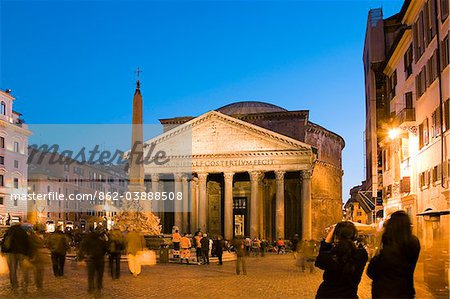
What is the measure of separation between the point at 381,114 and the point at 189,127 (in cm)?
1756

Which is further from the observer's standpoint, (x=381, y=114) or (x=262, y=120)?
(x=262, y=120)

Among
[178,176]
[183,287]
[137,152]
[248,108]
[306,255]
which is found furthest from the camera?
[248,108]

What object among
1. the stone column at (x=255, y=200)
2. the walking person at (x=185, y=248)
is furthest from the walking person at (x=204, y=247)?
the stone column at (x=255, y=200)

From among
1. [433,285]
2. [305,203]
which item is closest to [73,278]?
[433,285]

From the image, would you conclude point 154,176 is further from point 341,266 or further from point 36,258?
point 341,266

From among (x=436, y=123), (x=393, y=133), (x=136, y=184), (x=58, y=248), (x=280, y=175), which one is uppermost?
(x=393, y=133)

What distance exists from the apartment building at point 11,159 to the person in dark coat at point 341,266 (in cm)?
5206

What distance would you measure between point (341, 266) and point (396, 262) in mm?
458

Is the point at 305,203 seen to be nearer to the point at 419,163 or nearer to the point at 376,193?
the point at 376,193

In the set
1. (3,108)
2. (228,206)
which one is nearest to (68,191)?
(3,108)

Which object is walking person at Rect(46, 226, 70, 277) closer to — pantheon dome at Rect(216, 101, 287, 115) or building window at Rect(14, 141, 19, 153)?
building window at Rect(14, 141, 19, 153)

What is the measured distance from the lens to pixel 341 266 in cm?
516

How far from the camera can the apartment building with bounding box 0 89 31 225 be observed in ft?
181

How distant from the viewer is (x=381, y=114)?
124 feet
